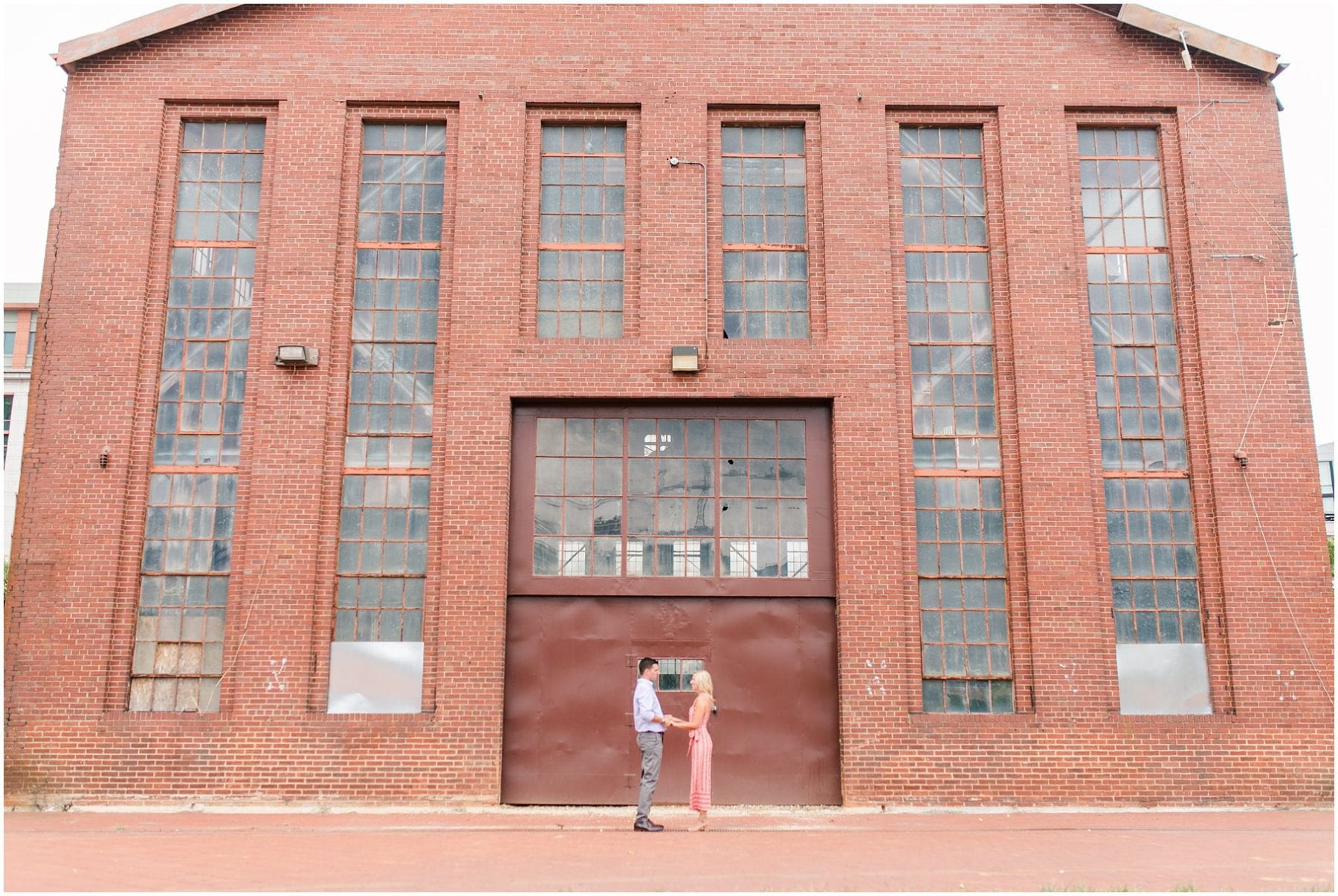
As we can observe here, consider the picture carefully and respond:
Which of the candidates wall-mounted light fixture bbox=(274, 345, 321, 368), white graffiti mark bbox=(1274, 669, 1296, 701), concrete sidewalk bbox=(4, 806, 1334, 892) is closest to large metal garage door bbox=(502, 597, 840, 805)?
concrete sidewalk bbox=(4, 806, 1334, 892)

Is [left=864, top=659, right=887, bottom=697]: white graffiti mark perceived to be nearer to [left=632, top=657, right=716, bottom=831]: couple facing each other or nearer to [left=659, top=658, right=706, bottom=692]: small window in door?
[left=659, top=658, right=706, bottom=692]: small window in door

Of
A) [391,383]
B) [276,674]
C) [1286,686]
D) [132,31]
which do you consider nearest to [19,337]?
[132,31]

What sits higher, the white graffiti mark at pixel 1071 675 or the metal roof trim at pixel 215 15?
the metal roof trim at pixel 215 15

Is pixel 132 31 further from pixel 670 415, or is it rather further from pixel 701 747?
pixel 701 747

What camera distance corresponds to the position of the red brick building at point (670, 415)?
41.5 ft

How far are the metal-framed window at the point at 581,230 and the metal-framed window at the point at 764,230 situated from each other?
1.36 m

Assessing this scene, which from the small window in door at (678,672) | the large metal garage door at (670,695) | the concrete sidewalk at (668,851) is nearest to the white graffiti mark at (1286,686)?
the concrete sidewalk at (668,851)

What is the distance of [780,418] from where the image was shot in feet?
44.4

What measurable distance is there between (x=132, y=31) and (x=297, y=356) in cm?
490

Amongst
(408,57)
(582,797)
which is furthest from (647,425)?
Result: (408,57)

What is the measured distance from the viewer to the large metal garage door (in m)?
12.7

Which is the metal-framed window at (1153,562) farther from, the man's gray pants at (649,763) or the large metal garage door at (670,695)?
the man's gray pants at (649,763)

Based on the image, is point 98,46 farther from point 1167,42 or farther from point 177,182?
point 1167,42

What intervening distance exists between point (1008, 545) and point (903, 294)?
3.35 meters
